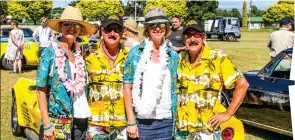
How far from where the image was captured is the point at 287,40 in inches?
354

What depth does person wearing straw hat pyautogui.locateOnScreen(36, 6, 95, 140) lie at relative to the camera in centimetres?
321

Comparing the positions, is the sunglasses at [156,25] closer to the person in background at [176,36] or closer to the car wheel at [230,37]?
the person in background at [176,36]

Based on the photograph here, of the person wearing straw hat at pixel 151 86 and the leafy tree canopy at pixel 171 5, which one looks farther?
the leafy tree canopy at pixel 171 5

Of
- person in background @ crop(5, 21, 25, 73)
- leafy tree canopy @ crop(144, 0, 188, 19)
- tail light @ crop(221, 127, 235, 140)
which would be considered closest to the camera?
tail light @ crop(221, 127, 235, 140)

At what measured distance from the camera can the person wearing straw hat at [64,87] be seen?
3215 mm

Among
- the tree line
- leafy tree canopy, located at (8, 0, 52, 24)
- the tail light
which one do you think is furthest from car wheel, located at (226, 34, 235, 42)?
leafy tree canopy, located at (8, 0, 52, 24)

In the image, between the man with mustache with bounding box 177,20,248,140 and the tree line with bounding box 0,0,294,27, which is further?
the tree line with bounding box 0,0,294,27

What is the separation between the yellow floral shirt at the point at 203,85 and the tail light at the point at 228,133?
2.66 feet

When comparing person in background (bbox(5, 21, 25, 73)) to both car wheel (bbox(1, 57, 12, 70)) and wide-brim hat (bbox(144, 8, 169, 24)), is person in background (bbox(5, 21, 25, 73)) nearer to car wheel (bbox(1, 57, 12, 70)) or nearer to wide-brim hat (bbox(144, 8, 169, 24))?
car wheel (bbox(1, 57, 12, 70))

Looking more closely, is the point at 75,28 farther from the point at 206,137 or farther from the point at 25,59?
the point at 25,59

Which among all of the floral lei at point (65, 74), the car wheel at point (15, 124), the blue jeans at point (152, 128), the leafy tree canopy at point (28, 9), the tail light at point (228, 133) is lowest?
the car wheel at point (15, 124)

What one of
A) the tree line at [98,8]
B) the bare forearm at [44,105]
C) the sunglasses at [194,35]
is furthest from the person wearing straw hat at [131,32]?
the tree line at [98,8]

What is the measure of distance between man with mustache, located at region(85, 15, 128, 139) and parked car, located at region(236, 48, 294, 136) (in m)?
3.00

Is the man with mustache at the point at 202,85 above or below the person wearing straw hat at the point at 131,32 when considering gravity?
below
